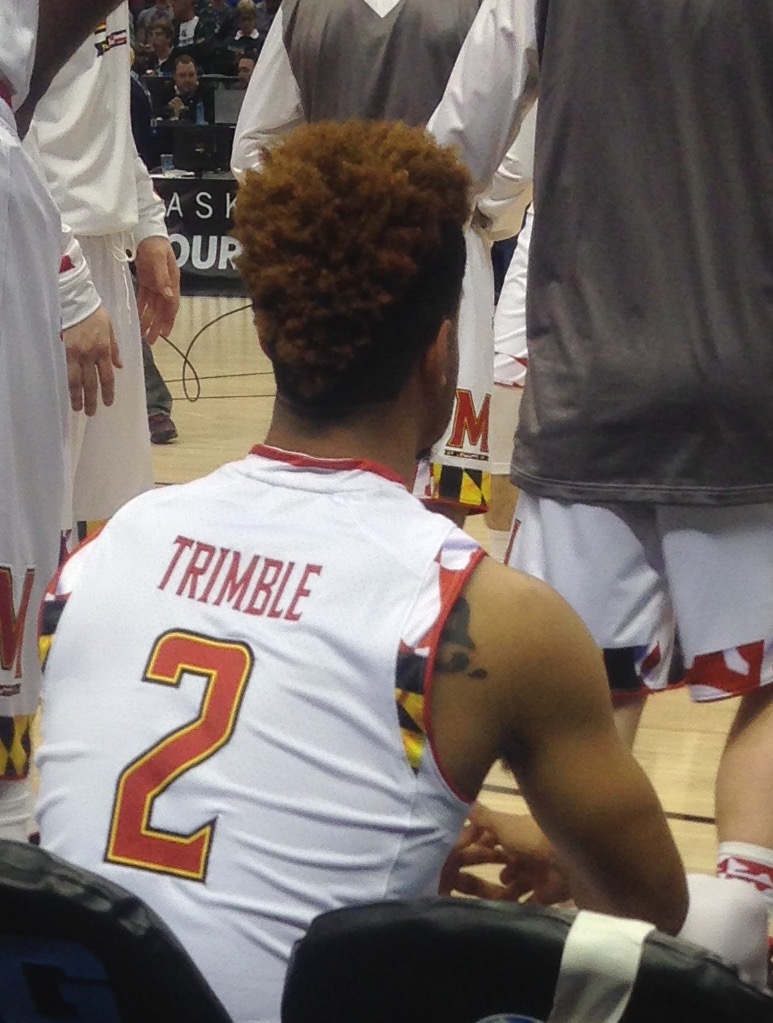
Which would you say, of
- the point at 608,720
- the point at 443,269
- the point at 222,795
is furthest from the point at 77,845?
the point at 443,269

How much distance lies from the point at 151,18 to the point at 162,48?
54 centimetres

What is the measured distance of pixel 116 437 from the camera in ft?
10.8

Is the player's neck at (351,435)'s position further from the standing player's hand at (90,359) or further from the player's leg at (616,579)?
the standing player's hand at (90,359)

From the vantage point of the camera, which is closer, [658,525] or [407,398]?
[407,398]

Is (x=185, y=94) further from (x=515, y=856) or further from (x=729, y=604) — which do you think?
(x=515, y=856)

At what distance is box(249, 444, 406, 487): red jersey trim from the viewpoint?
134cm

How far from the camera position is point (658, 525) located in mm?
2035

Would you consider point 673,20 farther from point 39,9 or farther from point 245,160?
point 245,160

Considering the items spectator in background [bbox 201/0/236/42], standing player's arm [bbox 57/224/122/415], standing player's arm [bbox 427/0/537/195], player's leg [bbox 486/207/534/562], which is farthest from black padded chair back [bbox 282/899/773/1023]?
spectator in background [bbox 201/0/236/42]

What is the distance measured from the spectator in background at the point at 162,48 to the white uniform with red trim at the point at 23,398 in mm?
10742

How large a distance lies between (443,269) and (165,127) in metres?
9.28

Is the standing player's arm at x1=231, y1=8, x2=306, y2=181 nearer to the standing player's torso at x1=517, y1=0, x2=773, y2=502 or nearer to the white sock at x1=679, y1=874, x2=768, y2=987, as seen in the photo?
the standing player's torso at x1=517, y1=0, x2=773, y2=502

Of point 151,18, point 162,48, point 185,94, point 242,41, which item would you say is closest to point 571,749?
point 185,94

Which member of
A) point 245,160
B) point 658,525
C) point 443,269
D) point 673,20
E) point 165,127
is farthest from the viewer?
point 165,127
